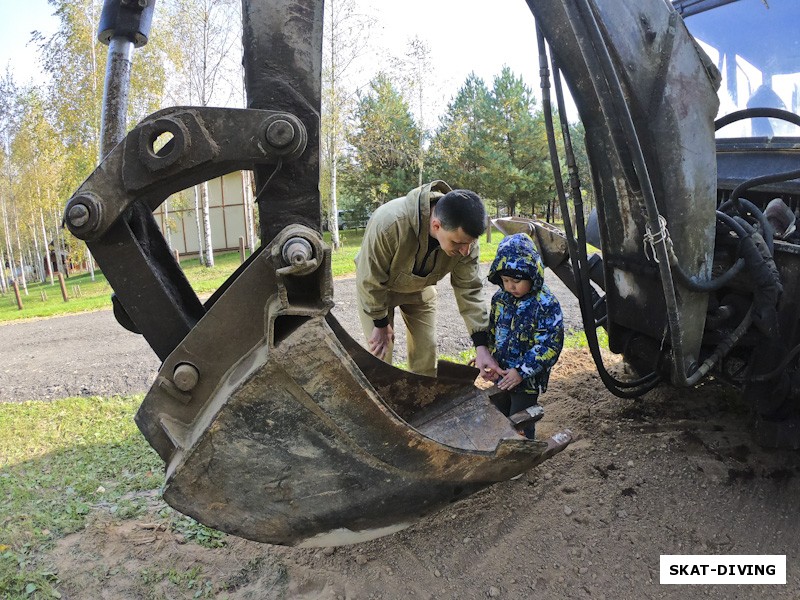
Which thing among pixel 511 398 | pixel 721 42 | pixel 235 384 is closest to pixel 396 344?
pixel 511 398

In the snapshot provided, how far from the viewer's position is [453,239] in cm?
279

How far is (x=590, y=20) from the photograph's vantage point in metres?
2.07

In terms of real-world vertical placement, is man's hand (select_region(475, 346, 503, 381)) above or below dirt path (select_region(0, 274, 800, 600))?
above

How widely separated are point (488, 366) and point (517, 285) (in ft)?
1.49

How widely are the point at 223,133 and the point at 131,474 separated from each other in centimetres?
272

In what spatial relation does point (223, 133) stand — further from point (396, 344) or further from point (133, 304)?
point (396, 344)

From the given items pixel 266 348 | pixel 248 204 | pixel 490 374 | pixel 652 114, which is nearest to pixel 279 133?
pixel 266 348

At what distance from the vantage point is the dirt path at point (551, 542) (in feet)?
7.72

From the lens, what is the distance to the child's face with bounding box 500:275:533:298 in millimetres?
2914

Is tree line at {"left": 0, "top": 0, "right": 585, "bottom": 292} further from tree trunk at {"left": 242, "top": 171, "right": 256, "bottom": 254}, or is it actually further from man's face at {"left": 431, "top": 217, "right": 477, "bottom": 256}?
man's face at {"left": 431, "top": 217, "right": 477, "bottom": 256}

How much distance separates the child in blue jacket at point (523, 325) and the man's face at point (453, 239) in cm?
20

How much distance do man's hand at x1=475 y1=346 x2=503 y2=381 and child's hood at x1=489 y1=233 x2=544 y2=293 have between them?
444 millimetres

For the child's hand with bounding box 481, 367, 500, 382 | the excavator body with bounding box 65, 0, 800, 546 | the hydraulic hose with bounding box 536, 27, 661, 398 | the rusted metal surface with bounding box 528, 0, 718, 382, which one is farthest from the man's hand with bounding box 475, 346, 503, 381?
the rusted metal surface with bounding box 528, 0, 718, 382

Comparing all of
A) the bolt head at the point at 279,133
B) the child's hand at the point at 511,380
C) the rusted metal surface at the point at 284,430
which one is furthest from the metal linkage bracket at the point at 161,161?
the child's hand at the point at 511,380
